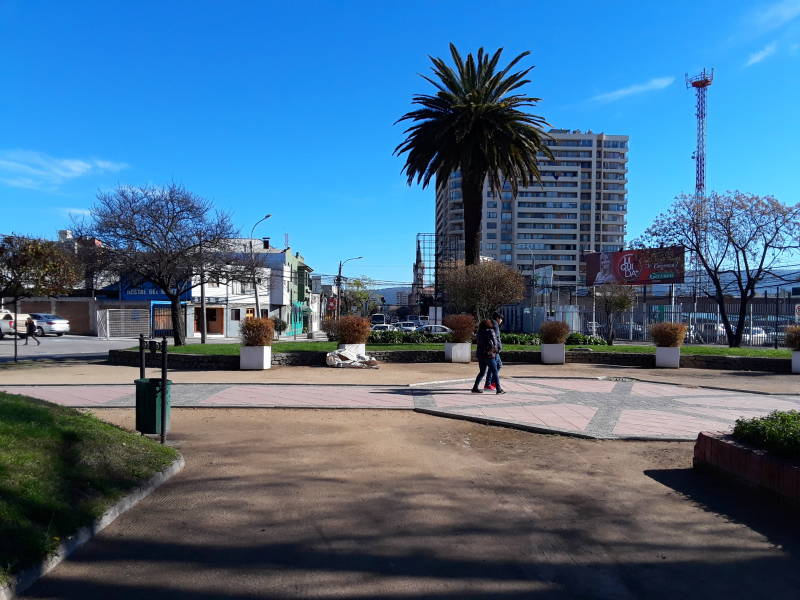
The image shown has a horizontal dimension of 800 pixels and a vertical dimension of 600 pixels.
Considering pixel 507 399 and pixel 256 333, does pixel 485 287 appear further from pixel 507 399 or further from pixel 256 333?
pixel 507 399

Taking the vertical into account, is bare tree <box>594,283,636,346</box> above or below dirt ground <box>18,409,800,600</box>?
above

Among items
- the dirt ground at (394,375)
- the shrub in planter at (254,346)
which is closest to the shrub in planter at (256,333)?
the shrub in planter at (254,346)

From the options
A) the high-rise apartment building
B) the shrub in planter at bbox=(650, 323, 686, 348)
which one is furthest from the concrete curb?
the high-rise apartment building

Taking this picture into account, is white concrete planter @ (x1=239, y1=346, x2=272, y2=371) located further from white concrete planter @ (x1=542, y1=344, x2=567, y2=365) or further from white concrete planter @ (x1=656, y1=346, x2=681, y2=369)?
white concrete planter @ (x1=656, y1=346, x2=681, y2=369)

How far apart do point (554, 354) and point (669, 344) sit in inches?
148

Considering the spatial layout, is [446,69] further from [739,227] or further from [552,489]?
[552,489]

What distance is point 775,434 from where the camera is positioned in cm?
586

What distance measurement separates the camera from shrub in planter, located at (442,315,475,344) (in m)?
20.8

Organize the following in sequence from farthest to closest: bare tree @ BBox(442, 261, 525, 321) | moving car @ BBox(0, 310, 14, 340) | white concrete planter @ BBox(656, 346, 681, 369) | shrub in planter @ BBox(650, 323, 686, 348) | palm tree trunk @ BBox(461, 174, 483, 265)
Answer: moving car @ BBox(0, 310, 14, 340) → bare tree @ BBox(442, 261, 525, 321) → palm tree trunk @ BBox(461, 174, 483, 265) → white concrete planter @ BBox(656, 346, 681, 369) → shrub in planter @ BBox(650, 323, 686, 348)

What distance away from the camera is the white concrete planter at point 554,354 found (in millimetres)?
21062

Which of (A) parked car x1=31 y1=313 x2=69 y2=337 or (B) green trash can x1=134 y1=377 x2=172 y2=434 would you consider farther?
(A) parked car x1=31 y1=313 x2=69 y2=337

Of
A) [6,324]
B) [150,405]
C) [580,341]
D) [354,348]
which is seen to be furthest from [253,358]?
[6,324]

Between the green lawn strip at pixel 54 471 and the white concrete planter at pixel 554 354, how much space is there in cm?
1596

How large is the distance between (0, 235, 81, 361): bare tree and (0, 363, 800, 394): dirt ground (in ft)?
8.14
